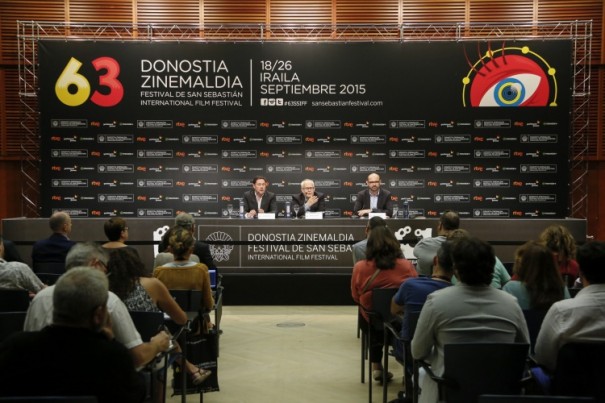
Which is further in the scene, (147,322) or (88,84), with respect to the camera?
(88,84)

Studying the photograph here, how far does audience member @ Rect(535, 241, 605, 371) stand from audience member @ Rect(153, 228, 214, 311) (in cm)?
228

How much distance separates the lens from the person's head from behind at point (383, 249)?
182 inches

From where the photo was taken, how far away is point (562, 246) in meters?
4.45

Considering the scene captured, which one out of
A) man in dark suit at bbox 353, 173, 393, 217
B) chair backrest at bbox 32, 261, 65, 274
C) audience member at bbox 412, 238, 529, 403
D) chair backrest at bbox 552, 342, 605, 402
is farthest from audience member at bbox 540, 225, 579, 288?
man in dark suit at bbox 353, 173, 393, 217

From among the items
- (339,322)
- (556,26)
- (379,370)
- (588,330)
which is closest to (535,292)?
(588,330)

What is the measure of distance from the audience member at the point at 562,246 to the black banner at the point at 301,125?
5.96 m

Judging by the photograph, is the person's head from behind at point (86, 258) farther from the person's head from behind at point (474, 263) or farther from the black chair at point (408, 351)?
the person's head from behind at point (474, 263)

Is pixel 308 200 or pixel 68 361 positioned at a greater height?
pixel 308 200

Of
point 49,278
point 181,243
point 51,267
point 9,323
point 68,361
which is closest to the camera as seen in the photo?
point 68,361

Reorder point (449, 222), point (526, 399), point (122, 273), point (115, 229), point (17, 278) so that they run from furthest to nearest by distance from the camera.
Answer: point (449, 222) < point (115, 229) < point (17, 278) < point (122, 273) < point (526, 399)

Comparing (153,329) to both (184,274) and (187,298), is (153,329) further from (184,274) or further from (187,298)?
(184,274)

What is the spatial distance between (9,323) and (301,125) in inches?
305

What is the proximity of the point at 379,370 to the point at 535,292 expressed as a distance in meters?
1.76

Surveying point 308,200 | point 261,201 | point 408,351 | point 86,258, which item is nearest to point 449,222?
point 408,351
